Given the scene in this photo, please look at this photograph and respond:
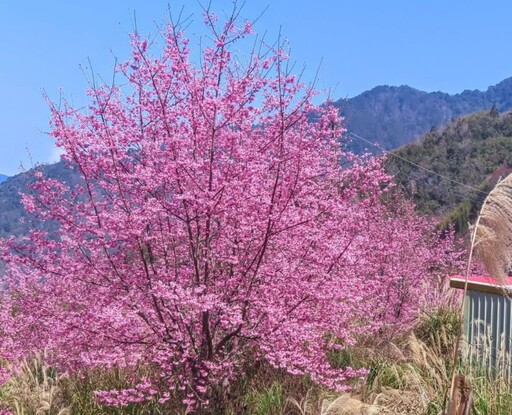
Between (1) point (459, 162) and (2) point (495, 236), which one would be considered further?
(1) point (459, 162)

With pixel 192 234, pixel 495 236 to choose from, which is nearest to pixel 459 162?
pixel 192 234

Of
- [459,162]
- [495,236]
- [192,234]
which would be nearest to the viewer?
[495,236]

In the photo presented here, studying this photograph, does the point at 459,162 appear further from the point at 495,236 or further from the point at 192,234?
the point at 495,236

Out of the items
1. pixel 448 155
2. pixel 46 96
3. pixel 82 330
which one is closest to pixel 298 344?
pixel 82 330

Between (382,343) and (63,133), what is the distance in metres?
6.65

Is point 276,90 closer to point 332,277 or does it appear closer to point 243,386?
point 332,277

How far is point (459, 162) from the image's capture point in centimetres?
6125

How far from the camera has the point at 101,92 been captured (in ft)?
27.9

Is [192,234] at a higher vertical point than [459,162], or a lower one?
lower

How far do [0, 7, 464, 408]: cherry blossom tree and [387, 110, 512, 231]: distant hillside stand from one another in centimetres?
3923

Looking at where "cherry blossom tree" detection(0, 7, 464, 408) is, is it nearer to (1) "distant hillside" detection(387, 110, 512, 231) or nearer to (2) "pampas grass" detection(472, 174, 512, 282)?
(2) "pampas grass" detection(472, 174, 512, 282)

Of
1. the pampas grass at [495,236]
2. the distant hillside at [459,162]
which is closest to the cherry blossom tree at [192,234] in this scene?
the pampas grass at [495,236]

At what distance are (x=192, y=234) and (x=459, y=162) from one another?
5628 cm

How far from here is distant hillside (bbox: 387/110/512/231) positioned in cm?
4991
